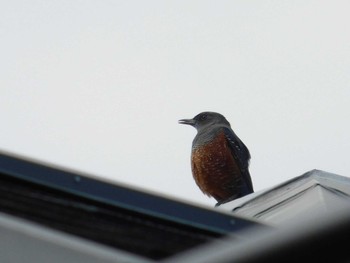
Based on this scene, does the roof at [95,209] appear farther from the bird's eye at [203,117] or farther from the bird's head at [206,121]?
the bird's eye at [203,117]

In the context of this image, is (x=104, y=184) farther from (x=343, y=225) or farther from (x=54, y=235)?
(x=343, y=225)

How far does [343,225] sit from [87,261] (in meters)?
0.99

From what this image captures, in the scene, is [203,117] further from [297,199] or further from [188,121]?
[297,199]

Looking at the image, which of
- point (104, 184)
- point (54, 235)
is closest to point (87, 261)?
point (54, 235)

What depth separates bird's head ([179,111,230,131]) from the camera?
11453 mm

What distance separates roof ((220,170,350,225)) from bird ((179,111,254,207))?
4810mm

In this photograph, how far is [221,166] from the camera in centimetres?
1010

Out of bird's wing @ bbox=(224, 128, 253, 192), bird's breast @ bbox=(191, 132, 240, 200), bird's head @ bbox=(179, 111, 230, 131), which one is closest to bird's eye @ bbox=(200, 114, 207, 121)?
bird's head @ bbox=(179, 111, 230, 131)

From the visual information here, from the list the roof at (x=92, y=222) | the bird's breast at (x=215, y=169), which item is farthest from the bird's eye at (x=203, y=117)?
the roof at (x=92, y=222)

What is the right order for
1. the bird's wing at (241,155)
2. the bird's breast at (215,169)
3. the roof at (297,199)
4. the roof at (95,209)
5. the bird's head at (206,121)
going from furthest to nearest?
the bird's head at (206,121) → the bird's wing at (241,155) → the bird's breast at (215,169) → the roof at (297,199) → the roof at (95,209)

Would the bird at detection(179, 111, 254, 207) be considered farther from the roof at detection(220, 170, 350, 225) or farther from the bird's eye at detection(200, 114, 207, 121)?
the roof at detection(220, 170, 350, 225)

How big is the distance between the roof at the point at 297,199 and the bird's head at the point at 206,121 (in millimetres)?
6287

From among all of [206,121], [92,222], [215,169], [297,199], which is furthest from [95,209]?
[206,121]

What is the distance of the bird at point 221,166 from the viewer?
10.0 meters
